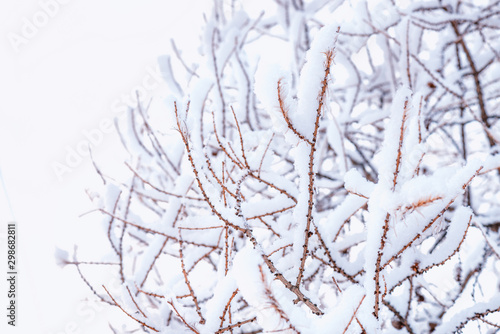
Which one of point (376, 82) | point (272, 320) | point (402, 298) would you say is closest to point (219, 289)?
point (272, 320)

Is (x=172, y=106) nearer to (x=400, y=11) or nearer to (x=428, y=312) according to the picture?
(x=400, y=11)

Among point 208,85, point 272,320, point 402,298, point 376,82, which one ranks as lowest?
point 272,320

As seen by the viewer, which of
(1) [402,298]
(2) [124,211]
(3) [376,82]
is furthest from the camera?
(3) [376,82]

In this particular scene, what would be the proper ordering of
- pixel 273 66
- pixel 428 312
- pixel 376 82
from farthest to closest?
1. pixel 376 82
2. pixel 428 312
3. pixel 273 66

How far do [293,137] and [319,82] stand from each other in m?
0.14

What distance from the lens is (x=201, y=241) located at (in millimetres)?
1381

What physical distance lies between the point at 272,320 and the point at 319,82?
0.44m

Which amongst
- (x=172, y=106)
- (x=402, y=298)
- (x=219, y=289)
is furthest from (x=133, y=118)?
(x=402, y=298)

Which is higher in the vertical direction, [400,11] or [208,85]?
[400,11]

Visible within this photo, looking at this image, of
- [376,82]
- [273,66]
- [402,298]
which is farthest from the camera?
[376,82]

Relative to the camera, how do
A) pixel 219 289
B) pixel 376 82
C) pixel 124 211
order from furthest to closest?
pixel 376 82
pixel 124 211
pixel 219 289

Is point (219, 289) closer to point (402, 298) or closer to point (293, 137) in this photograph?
point (293, 137)

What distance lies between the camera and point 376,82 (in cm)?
283

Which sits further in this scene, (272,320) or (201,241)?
(201,241)
